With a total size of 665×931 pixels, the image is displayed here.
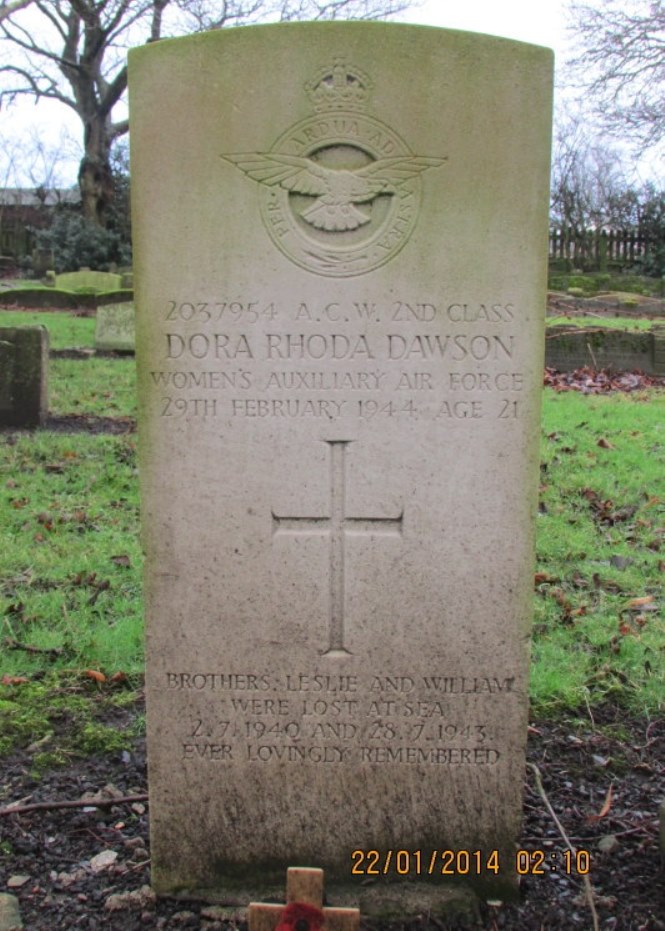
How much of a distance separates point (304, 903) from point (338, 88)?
213 centimetres

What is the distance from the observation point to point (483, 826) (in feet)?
8.89

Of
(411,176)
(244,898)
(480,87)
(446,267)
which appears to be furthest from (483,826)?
(480,87)

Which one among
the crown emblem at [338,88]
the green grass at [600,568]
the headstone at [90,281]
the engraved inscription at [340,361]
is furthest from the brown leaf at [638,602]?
the headstone at [90,281]

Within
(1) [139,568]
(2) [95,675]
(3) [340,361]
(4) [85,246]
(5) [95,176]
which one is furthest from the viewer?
(5) [95,176]

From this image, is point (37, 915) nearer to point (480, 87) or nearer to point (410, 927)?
point (410, 927)

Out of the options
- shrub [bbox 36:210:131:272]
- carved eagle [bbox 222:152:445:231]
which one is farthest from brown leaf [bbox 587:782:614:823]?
shrub [bbox 36:210:131:272]

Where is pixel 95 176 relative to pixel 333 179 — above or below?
above

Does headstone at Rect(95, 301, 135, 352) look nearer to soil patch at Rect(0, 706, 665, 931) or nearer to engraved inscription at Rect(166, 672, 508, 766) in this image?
soil patch at Rect(0, 706, 665, 931)

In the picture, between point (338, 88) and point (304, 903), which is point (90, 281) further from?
point (304, 903)

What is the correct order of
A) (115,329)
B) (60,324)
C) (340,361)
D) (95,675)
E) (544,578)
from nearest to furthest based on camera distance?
(340,361)
(95,675)
(544,578)
(115,329)
(60,324)

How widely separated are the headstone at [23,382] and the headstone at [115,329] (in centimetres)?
525

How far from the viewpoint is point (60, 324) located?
55.6 ft

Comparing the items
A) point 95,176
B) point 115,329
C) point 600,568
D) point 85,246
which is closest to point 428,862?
point 600,568

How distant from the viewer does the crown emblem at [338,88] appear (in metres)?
2.37
